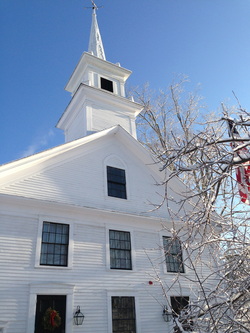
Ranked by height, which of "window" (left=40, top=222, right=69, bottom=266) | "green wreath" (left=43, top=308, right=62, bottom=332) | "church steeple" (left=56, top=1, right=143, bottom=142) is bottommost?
"green wreath" (left=43, top=308, right=62, bottom=332)

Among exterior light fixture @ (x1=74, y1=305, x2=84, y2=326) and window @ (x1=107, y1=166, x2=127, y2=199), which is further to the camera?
window @ (x1=107, y1=166, x2=127, y2=199)

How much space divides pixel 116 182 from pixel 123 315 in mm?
4729

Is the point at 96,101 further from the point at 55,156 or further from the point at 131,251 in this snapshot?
the point at 131,251

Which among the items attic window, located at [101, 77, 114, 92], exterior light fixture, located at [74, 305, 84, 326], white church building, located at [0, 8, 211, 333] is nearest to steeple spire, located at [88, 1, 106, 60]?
attic window, located at [101, 77, 114, 92]

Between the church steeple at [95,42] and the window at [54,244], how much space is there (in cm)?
1127

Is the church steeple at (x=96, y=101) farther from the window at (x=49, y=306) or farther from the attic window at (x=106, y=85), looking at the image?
the window at (x=49, y=306)

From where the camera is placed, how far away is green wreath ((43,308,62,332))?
7962mm

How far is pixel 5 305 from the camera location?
25.6 ft

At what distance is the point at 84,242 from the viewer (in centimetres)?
977

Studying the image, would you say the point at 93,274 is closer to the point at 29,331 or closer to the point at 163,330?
the point at 29,331

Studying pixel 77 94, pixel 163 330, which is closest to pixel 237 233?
pixel 163 330

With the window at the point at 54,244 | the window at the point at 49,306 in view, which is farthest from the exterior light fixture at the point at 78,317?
the window at the point at 54,244

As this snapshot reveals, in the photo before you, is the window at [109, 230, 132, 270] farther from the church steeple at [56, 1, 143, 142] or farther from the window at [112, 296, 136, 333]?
the church steeple at [56, 1, 143, 142]

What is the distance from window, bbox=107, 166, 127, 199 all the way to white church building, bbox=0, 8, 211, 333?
4 cm
